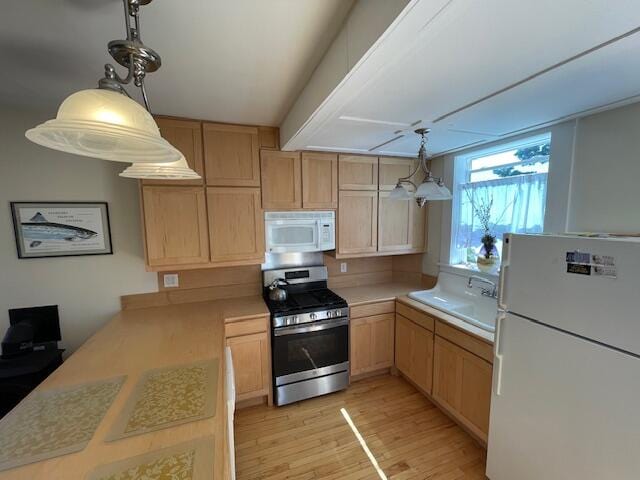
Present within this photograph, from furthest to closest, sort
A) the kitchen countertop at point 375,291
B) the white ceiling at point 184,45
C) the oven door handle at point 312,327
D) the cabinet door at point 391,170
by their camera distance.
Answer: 1. the cabinet door at point 391,170
2. the kitchen countertop at point 375,291
3. the oven door handle at point 312,327
4. the white ceiling at point 184,45

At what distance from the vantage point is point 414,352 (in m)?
2.47

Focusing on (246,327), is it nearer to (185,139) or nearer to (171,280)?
(171,280)

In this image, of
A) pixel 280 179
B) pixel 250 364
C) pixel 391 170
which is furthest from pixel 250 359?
pixel 391 170

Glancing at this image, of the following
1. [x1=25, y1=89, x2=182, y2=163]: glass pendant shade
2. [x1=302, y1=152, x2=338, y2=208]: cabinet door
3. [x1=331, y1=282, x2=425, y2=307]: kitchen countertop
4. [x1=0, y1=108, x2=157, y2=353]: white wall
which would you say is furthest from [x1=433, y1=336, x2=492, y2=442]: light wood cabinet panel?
[x1=0, y1=108, x2=157, y2=353]: white wall

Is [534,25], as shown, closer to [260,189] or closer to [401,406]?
[260,189]

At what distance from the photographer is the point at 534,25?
0.89 metres

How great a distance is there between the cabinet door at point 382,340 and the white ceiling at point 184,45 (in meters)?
2.13

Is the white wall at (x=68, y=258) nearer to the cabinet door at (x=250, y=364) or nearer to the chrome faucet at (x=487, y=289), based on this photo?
the cabinet door at (x=250, y=364)

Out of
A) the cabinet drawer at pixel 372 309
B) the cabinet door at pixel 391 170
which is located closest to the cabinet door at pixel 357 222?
the cabinet door at pixel 391 170

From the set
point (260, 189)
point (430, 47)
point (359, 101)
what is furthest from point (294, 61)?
point (260, 189)

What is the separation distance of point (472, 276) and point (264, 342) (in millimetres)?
1997

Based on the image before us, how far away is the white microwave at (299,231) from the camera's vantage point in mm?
2455

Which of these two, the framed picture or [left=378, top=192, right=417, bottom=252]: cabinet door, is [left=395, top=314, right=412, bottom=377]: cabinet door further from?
the framed picture

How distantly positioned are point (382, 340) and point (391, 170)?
179 centimetres
